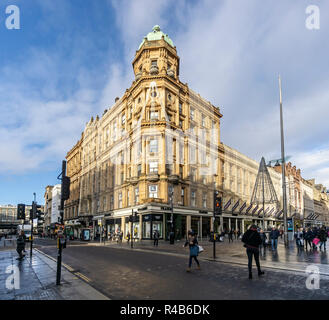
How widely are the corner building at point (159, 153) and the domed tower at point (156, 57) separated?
10 centimetres

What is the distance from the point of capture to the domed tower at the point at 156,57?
40031 mm

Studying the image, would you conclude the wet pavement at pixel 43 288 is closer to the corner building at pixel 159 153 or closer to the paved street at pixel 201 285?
the paved street at pixel 201 285

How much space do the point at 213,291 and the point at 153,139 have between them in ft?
103

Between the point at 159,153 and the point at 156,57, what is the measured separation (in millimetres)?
14778

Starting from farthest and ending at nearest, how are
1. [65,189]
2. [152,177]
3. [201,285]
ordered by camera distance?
[152,177] < [65,189] < [201,285]

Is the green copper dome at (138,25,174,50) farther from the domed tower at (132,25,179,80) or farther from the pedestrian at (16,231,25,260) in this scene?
the pedestrian at (16,231,25,260)

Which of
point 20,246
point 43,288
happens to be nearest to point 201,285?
point 43,288

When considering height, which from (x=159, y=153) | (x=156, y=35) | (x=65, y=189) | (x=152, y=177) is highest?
(x=156, y=35)

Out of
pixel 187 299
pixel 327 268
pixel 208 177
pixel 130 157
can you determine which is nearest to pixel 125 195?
pixel 130 157

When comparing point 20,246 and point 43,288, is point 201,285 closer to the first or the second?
point 43,288

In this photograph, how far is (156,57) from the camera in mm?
40656

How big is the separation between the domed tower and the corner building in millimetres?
97

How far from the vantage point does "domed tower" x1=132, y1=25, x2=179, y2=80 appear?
131 feet

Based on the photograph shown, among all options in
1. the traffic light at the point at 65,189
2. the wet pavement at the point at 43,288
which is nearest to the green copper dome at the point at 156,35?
the traffic light at the point at 65,189
